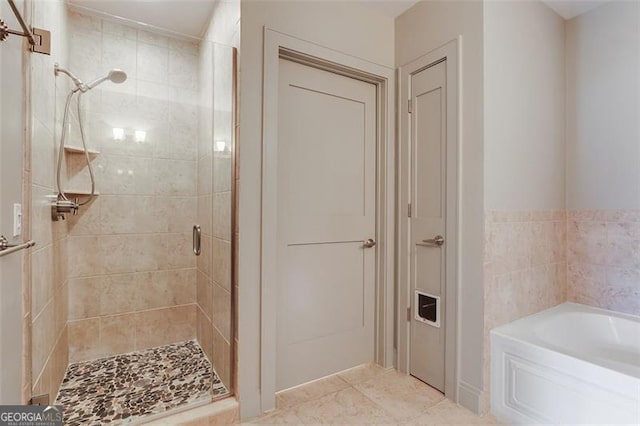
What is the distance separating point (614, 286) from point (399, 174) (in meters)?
1.65

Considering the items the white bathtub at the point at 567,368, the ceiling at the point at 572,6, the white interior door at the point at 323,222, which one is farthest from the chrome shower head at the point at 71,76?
the ceiling at the point at 572,6

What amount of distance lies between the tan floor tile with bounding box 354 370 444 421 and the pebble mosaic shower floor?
0.91 metres

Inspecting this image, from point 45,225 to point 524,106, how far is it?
2787 mm

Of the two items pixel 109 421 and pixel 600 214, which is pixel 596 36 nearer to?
pixel 600 214

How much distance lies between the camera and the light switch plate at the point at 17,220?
1.10m

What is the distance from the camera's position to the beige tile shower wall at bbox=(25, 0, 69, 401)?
1.30 meters

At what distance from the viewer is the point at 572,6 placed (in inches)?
86.4

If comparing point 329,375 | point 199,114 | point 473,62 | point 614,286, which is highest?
point 473,62

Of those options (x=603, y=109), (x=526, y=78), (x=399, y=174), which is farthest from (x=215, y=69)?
(x=603, y=109)

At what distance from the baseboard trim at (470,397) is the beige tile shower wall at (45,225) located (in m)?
2.10

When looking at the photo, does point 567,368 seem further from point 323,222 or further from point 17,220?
point 17,220

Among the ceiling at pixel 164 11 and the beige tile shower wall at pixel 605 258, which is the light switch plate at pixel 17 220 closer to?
the ceiling at pixel 164 11

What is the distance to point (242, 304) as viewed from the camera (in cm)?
169

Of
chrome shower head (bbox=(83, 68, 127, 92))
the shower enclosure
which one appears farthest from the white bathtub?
chrome shower head (bbox=(83, 68, 127, 92))
